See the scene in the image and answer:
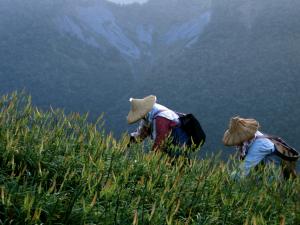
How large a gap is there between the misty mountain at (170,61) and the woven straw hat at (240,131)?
152ft

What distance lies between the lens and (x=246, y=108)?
215 ft

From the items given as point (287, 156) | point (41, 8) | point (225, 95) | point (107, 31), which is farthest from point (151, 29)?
point (287, 156)

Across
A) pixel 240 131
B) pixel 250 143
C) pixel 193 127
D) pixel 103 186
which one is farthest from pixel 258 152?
pixel 103 186

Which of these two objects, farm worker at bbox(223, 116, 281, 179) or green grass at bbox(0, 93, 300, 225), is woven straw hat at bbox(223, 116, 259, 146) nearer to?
farm worker at bbox(223, 116, 281, 179)

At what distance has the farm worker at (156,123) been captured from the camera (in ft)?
15.9

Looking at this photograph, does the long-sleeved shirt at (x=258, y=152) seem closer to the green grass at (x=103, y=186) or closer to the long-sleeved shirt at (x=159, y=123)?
the green grass at (x=103, y=186)

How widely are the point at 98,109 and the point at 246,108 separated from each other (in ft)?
99.7

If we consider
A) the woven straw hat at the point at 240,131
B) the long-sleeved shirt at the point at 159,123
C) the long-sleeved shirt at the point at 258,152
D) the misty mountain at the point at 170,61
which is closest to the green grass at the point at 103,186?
the long-sleeved shirt at the point at 258,152

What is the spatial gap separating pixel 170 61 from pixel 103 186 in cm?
8617

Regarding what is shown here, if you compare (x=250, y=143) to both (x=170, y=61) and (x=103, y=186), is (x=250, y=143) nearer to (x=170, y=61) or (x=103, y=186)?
(x=103, y=186)

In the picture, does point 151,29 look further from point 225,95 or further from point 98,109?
point 225,95

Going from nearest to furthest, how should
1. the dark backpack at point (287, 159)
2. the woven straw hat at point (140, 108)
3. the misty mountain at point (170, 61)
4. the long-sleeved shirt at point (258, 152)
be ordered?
the long-sleeved shirt at point (258, 152)
the dark backpack at point (287, 159)
the woven straw hat at point (140, 108)
the misty mountain at point (170, 61)

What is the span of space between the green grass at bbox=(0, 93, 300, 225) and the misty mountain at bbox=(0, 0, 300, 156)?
4704 cm

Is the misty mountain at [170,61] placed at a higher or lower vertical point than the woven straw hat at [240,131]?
higher
